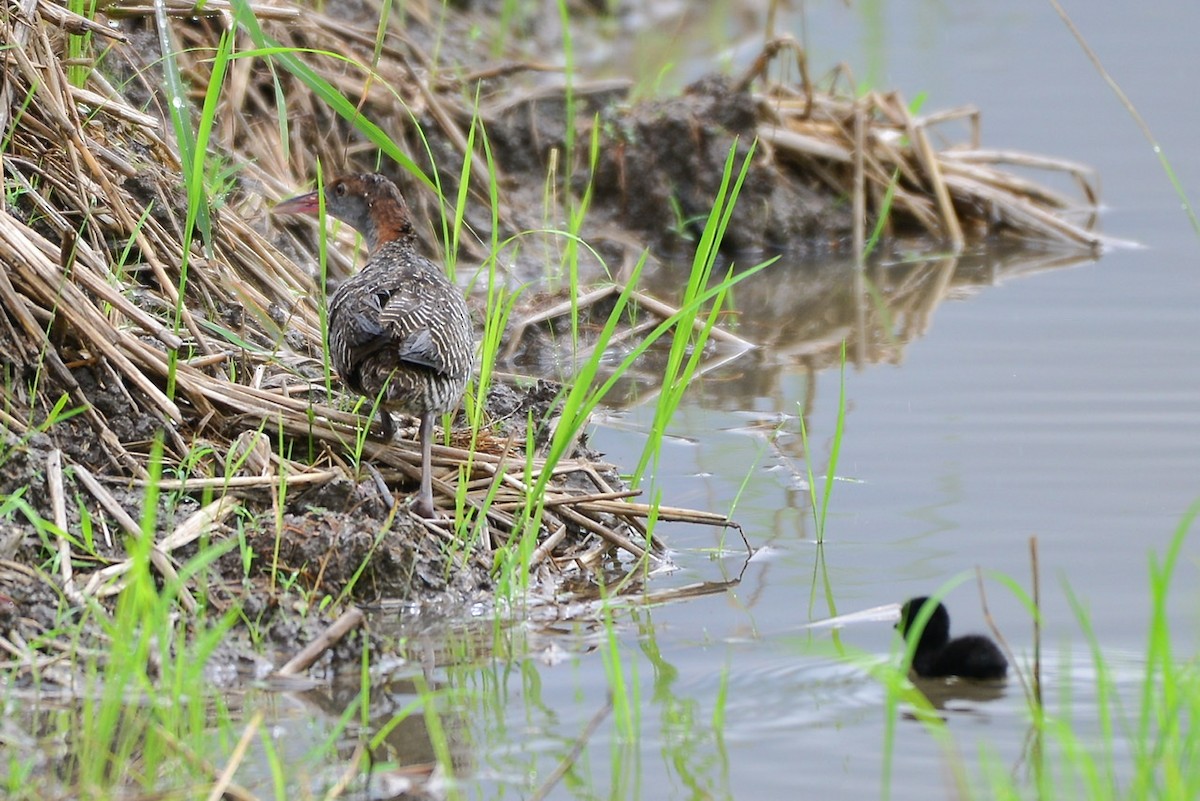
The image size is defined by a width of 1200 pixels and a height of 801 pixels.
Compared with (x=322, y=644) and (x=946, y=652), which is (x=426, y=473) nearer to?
(x=322, y=644)

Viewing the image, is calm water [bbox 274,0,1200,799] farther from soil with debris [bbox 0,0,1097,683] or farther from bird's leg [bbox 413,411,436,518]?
bird's leg [bbox 413,411,436,518]

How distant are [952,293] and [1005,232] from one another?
4.77ft

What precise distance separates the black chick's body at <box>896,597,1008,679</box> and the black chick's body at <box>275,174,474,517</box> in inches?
63.6

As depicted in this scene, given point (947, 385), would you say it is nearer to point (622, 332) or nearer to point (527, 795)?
point (622, 332)

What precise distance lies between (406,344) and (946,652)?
1934 millimetres

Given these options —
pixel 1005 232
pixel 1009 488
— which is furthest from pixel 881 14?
pixel 1009 488

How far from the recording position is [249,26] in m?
5.28

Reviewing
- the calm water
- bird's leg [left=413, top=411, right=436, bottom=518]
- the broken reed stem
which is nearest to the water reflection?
the calm water

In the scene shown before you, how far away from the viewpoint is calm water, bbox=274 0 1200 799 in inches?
150

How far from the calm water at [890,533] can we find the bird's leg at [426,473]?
63cm

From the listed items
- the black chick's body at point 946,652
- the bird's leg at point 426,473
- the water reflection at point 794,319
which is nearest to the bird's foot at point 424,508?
the bird's leg at point 426,473

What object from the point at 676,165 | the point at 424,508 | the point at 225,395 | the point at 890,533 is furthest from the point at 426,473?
the point at 676,165

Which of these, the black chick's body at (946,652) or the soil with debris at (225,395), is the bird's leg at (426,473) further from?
the black chick's body at (946,652)

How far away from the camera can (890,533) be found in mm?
5383
